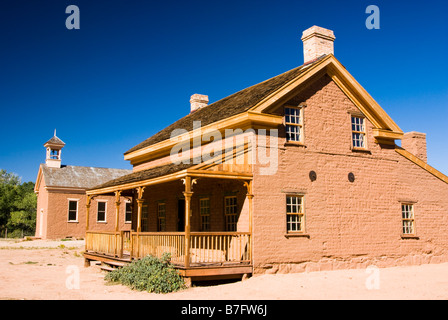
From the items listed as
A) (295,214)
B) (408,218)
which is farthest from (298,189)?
(408,218)

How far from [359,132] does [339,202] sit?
10.5ft

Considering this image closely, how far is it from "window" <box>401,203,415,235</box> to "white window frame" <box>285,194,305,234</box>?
213 inches

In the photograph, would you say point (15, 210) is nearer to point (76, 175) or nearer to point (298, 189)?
point (76, 175)

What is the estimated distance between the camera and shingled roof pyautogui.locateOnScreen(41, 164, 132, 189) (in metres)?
37.8

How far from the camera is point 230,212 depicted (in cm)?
1600

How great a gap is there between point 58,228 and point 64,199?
2.41 meters

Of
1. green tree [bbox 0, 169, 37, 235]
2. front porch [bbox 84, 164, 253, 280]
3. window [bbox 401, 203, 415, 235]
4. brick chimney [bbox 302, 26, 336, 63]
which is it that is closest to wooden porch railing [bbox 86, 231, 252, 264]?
front porch [bbox 84, 164, 253, 280]

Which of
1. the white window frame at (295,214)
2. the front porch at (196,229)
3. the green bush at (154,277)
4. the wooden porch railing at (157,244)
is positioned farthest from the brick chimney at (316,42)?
the green bush at (154,277)

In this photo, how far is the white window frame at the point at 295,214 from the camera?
51.1ft

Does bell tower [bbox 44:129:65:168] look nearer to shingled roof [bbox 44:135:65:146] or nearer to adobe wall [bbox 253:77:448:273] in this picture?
shingled roof [bbox 44:135:65:146]

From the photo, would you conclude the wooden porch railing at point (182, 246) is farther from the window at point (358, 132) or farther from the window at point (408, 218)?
the window at point (408, 218)

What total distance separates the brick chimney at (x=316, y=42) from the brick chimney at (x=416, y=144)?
6394 mm
